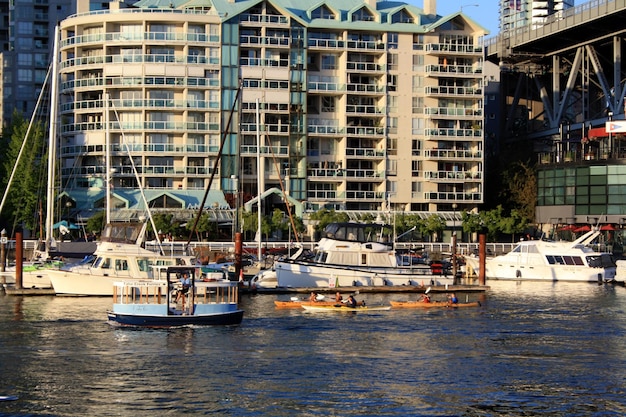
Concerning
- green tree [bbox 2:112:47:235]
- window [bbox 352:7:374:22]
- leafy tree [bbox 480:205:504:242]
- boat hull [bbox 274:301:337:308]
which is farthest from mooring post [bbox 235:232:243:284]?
window [bbox 352:7:374:22]

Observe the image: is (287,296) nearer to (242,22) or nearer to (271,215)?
(271,215)

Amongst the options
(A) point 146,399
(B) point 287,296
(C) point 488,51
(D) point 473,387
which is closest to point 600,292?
(B) point 287,296

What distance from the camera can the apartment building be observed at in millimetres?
130500

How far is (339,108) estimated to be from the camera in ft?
450

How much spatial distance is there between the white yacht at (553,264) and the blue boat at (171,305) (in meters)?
41.9

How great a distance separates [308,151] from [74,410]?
312 feet

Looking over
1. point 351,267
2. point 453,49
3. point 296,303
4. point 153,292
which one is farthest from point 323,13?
point 153,292

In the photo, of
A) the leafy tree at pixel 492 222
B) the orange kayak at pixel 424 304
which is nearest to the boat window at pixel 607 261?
the orange kayak at pixel 424 304

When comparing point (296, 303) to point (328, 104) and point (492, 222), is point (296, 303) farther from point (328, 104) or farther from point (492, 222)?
point (328, 104)

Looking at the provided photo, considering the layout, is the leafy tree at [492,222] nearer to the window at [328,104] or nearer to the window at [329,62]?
the window at [328,104]

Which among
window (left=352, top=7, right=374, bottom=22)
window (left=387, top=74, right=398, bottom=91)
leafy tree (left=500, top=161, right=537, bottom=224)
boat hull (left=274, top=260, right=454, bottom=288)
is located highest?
window (left=352, top=7, right=374, bottom=22)

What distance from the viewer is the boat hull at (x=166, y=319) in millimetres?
62094

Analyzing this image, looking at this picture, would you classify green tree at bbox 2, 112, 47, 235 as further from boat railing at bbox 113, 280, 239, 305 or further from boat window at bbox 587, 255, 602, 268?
boat railing at bbox 113, 280, 239, 305

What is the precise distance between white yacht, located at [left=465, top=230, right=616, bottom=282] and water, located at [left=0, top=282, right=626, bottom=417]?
82.8 ft
